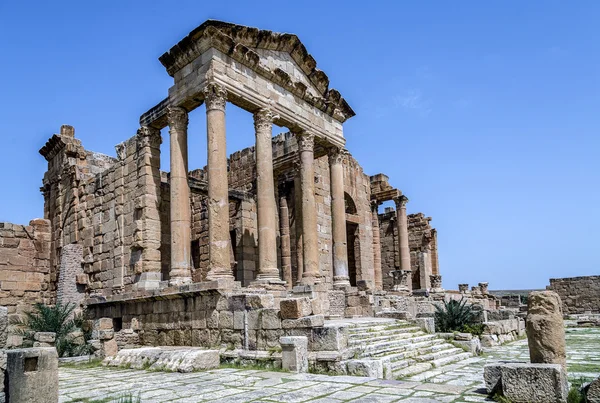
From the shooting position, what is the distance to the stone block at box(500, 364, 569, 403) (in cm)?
554

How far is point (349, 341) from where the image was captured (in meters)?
9.98

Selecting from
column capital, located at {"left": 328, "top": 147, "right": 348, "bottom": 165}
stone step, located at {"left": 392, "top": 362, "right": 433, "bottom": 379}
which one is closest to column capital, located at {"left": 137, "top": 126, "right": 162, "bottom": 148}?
column capital, located at {"left": 328, "top": 147, "right": 348, "bottom": 165}

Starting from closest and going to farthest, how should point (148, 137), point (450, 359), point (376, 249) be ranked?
point (450, 359) < point (148, 137) < point (376, 249)

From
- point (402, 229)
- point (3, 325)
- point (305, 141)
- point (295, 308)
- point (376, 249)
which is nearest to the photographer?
point (3, 325)

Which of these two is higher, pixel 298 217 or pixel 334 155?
pixel 334 155

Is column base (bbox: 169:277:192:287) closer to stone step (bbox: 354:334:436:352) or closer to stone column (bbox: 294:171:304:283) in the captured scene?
stone column (bbox: 294:171:304:283)

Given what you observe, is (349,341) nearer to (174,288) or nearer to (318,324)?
(318,324)

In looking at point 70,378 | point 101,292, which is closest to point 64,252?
point 101,292

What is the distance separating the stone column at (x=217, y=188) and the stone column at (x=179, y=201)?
1.01m

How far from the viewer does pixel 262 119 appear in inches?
560

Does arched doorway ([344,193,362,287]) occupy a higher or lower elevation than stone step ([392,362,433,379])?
higher

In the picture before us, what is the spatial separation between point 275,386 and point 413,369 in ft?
9.62

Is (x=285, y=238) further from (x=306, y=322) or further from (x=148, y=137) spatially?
(x=306, y=322)

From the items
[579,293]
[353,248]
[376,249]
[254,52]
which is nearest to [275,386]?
[254,52]
